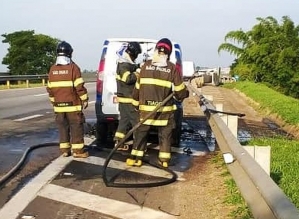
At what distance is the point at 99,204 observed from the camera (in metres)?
6.01

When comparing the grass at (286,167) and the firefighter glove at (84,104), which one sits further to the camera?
the firefighter glove at (84,104)

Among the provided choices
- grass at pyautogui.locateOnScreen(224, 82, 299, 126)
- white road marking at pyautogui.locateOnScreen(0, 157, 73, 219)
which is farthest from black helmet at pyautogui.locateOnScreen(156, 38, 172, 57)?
grass at pyautogui.locateOnScreen(224, 82, 299, 126)

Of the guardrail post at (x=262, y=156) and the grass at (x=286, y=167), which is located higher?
the guardrail post at (x=262, y=156)

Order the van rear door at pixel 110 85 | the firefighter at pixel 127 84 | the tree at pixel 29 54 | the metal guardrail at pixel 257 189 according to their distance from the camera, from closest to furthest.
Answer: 1. the metal guardrail at pixel 257 189
2. the firefighter at pixel 127 84
3. the van rear door at pixel 110 85
4. the tree at pixel 29 54

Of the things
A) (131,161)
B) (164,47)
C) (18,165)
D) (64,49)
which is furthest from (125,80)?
(18,165)

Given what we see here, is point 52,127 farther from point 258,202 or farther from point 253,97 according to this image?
point 253,97

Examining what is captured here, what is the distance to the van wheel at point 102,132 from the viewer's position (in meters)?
10.2

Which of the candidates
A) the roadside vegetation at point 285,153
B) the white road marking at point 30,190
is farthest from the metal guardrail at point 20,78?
the white road marking at point 30,190

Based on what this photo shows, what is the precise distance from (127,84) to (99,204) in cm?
341

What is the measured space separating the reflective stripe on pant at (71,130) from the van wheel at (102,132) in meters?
1.20

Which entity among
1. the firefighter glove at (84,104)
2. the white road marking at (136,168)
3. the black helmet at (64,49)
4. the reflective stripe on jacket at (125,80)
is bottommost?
the white road marking at (136,168)

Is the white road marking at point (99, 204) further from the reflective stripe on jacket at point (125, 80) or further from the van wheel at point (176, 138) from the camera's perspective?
the van wheel at point (176, 138)

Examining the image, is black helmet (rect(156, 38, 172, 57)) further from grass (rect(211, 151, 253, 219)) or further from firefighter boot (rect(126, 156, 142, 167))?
grass (rect(211, 151, 253, 219))

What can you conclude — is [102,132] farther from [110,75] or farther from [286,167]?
[286,167]
